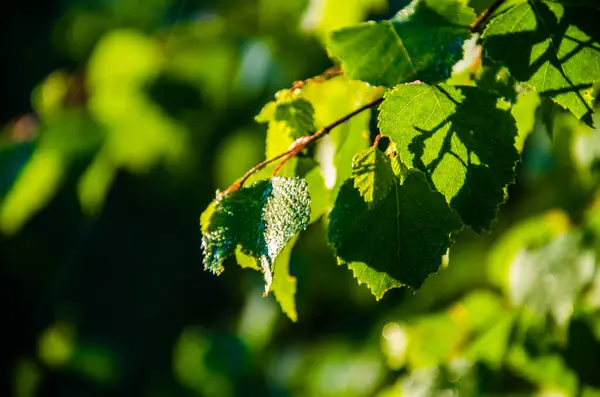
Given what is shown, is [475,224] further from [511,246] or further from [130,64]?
[130,64]

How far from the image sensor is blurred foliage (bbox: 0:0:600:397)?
46.9 inches

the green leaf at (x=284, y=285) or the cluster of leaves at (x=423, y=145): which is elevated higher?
the cluster of leaves at (x=423, y=145)

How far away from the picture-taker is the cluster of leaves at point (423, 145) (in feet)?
1.79

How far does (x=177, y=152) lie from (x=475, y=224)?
2.28 meters

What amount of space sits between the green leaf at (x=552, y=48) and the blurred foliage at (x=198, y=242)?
100 millimetres

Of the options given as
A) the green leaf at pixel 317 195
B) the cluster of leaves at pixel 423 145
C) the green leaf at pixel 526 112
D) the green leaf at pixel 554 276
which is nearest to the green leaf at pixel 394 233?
the cluster of leaves at pixel 423 145

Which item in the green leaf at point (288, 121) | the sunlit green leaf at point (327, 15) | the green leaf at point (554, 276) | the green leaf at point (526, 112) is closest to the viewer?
the green leaf at point (288, 121)

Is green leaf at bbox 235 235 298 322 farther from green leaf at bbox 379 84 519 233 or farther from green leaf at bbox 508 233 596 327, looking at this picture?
green leaf at bbox 508 233 596 327

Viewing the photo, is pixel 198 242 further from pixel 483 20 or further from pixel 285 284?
pixel 483 20

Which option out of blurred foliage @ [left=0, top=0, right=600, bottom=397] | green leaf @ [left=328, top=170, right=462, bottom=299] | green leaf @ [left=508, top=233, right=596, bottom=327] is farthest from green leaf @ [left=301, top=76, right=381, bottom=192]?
A: green leaf @ [left=508, top=233, right=596, bottom=327]

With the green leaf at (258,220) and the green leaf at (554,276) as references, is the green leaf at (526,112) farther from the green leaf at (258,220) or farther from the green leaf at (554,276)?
the green leaf at (554,276)

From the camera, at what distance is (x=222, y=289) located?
132 inches

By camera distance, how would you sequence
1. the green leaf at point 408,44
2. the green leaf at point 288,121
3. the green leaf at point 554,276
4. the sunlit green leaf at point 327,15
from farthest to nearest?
the sunlit green leaf at point 327,15
the green leaf at point 554,276
the green leaf at point 288,121
the green leaf at point 408,44

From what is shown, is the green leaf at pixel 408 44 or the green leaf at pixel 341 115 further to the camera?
the green leaf at pixel 341 115
